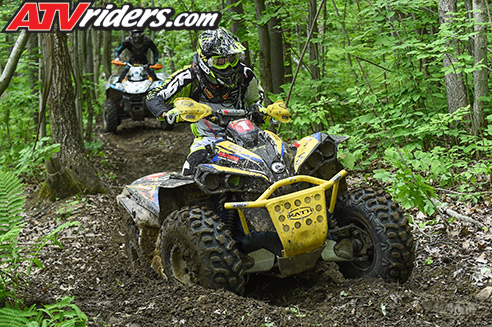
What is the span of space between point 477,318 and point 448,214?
93.7 inches

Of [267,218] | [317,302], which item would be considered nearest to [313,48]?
[267,218]

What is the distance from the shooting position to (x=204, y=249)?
403cm

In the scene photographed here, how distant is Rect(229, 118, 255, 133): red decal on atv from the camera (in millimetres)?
4781

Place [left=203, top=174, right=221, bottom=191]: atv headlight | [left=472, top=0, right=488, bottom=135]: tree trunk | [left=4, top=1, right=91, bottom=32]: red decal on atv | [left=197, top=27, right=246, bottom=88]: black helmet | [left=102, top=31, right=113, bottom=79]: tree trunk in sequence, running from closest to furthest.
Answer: [left=203, top=174, right=221, bottom=191]: atv headlight < [left=197, top=27, right=246, bottom=88]: black helmet < [left=472, top=0, right=488, bottom=135]: tree trunk < [left=4, top=1, right=91, bottom=32]: red decal on atv < [left=102, top=31, right=113, bottom=79]: tree trunk

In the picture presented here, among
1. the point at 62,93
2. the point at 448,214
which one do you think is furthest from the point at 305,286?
the point at 62,93

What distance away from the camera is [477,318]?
3486mm

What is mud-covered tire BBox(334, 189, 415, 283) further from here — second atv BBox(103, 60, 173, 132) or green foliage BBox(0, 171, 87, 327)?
second atv BBox(103, 60, 173, 132)

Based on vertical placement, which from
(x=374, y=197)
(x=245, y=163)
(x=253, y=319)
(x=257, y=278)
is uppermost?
(x=245, y=163)

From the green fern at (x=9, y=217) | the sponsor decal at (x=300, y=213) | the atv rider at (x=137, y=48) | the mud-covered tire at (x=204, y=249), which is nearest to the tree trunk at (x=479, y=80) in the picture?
the sponsor decal at (x=300, y=213)

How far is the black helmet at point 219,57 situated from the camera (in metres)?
4.97

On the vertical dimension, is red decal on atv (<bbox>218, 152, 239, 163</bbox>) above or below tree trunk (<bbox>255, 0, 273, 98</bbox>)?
below

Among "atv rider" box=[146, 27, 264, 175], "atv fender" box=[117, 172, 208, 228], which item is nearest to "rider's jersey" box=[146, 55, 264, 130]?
"atv rider" box=[146, 27, 264, 175]

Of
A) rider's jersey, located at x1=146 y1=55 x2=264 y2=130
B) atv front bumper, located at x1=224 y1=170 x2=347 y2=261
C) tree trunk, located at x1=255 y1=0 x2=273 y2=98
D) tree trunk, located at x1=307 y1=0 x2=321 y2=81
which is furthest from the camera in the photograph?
tree trunk, located at x1=255 y1=0 x2=273 y2=98

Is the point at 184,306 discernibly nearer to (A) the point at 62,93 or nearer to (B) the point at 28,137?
(A) the point at 62,93
